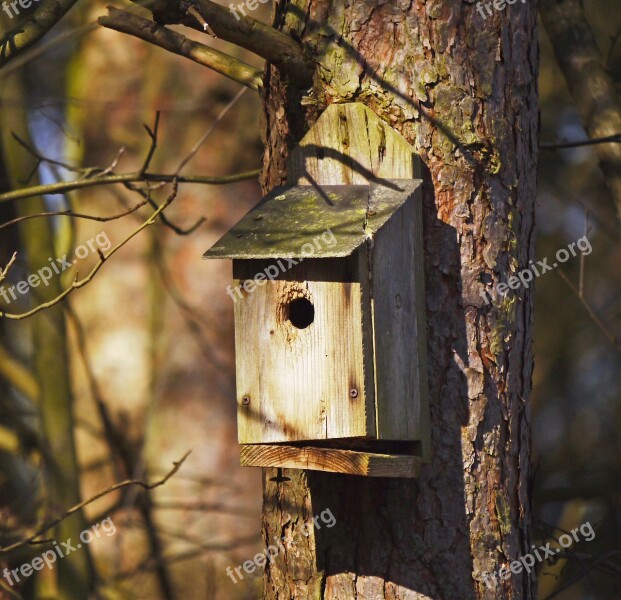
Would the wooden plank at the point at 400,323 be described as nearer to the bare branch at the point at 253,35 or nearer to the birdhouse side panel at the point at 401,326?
the birdhouse side panel at the point at 401,326

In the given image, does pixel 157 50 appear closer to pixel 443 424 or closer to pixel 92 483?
pixel 92 483

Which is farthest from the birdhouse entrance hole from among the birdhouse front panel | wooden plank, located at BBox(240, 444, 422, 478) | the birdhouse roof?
wooden plank, located at BBox(240, 444, 422, 478)

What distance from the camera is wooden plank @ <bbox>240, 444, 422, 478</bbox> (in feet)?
7.18

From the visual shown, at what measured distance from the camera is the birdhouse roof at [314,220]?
224 cm

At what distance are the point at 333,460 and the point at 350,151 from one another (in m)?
0.85

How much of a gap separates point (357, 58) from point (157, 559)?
11.5 feet

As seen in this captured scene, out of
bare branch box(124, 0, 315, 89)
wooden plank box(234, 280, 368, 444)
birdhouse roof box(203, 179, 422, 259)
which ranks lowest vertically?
wooden plank box(234, 280, 368, 444)

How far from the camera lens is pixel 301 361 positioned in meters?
2.32

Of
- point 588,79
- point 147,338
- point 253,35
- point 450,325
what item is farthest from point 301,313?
point 147,338

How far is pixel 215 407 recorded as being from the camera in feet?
17.1

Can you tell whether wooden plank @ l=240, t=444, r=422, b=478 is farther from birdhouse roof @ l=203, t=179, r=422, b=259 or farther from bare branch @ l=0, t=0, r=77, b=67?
bare branch @ l=0, t=0, r=77, b=67

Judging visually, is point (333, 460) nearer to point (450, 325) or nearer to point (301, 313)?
point (301, 313)

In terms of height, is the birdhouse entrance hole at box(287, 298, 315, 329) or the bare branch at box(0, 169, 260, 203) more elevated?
the bare branch at box(0, 169, 260, 203)

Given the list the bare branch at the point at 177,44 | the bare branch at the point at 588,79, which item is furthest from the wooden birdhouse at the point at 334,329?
the bare branch at the point at 588,79
